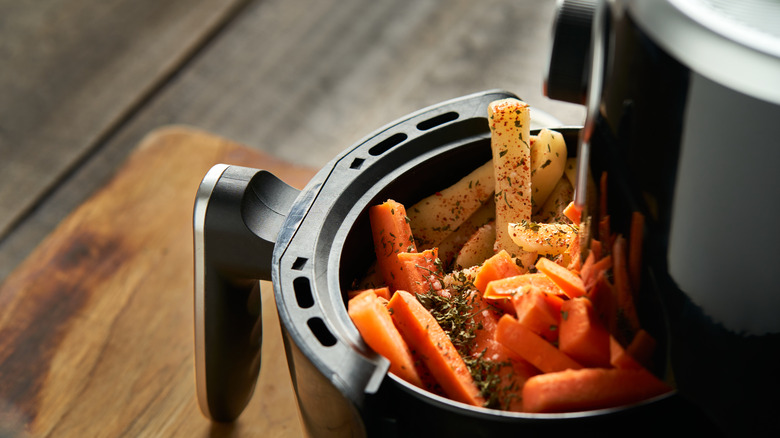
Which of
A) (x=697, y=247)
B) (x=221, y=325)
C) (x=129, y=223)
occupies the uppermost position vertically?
(x=697, y=247)

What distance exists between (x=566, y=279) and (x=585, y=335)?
0.22 feet

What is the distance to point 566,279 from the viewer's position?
0.81 metres

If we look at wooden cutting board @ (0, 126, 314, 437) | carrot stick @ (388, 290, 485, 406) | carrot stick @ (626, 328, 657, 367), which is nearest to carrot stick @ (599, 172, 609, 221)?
carrot stick @ (626, 328, 657, 367)

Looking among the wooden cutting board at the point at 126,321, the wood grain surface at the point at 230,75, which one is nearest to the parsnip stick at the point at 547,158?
the wooden cutting board at the point at 126,321

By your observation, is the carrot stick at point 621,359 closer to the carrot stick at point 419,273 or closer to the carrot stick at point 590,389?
the carrot stick at point 590,389

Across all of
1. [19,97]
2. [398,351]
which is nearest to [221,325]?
[398,351]

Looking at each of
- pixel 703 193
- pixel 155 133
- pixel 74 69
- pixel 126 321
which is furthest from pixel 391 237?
pixel 74 69

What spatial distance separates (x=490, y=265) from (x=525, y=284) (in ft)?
0.21

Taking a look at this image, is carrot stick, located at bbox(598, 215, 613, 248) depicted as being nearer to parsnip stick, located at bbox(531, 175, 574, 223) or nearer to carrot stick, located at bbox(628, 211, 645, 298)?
carrot stick, located at bbox(628, 211, 645, 298)

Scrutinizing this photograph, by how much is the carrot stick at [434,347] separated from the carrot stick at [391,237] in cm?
9

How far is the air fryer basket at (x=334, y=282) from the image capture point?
75 cm

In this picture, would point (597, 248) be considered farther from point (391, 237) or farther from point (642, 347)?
point (391, 237)

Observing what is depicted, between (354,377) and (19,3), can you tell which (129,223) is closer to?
(354,377)

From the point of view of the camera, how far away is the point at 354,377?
2.53 ft
